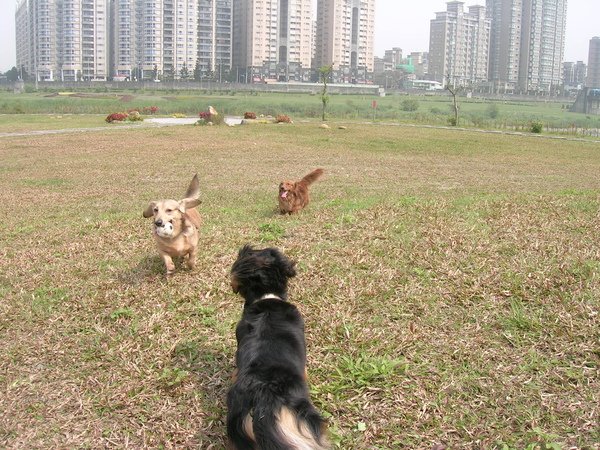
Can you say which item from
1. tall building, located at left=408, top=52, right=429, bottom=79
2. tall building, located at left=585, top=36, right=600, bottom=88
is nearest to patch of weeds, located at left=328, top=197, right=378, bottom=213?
tall building, located at left=408, top=52, right=429, bottom=79

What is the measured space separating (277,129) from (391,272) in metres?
20.5

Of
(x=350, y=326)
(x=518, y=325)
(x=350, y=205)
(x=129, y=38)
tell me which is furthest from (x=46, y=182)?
(x=129, y=38)

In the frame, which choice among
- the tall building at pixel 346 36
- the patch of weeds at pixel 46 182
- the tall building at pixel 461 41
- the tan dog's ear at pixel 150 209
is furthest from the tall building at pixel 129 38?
the tan dog's ear at pixel 150 209

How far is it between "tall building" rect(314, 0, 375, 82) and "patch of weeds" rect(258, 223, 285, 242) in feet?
265

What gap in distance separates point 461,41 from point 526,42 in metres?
8.59

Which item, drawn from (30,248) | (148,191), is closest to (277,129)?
(148,191)

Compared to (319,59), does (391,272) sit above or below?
below

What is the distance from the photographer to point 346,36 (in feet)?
279

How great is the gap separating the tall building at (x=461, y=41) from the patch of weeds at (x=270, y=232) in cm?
8638

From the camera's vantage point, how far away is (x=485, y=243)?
14.7 feet

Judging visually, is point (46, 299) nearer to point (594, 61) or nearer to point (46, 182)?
point (46, 182)

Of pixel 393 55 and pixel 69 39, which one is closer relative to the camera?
pixel 69 39

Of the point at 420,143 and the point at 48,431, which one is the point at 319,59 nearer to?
the point at 420,143

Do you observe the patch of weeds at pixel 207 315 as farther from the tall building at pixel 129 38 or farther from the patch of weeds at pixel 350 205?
the tall building at pixel 129 38
